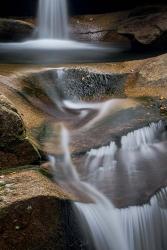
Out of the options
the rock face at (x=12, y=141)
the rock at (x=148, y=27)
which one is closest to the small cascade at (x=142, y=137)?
the rock face at (x=12, y=141)

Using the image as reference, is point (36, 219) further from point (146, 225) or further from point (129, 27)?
point (129, 27)

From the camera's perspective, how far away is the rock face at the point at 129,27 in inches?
505

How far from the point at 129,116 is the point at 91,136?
0.98 meters

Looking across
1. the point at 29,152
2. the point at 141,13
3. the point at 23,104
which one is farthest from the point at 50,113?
the point at 141,13

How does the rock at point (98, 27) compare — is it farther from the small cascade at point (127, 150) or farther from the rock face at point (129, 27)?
the small cascade at point (127, 150)

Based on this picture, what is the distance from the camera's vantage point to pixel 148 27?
1323 cm

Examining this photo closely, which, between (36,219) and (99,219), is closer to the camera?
(36,219)

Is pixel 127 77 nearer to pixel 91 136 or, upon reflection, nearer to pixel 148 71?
pixel 148 71

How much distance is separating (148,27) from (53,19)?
14.5 ft

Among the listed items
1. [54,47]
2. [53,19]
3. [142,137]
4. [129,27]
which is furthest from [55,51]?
[142,137]

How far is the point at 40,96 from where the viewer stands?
7.96 m

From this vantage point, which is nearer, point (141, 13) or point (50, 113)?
point (50, 113)

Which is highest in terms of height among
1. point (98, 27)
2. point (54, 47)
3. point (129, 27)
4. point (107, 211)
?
point (98, 27)

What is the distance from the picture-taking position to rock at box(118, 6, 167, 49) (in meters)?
12.7
